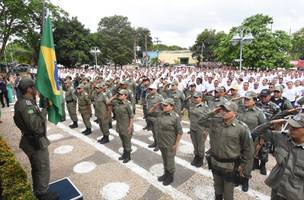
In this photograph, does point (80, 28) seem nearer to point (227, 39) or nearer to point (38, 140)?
point (227, 39)

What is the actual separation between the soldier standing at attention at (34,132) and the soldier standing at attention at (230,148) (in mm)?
2964

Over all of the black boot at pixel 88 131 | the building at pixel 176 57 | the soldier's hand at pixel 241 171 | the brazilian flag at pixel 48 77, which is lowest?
the black boot at pixel 88 131

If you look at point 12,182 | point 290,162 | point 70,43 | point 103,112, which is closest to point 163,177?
point 12,182

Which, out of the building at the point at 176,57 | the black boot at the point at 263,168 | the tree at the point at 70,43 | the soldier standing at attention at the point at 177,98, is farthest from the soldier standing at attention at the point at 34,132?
the building at the point at 176,57

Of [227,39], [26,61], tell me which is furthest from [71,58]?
[26,61]

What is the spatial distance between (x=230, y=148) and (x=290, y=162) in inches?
38.9

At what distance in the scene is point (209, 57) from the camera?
199 feet

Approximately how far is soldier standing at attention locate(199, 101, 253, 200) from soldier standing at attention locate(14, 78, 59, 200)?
9.72ft

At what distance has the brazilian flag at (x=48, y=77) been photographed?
4707mm

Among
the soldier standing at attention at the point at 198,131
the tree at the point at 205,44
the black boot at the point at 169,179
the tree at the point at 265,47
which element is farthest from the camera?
the tree at the point at 205,44

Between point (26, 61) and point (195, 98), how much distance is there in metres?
61.4

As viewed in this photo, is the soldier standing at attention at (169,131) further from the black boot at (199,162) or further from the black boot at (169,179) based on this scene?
the black boot at (199,162)

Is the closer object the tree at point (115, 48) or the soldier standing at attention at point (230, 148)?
the soldier standing at attention at point (230, 148)

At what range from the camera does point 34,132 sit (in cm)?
442
